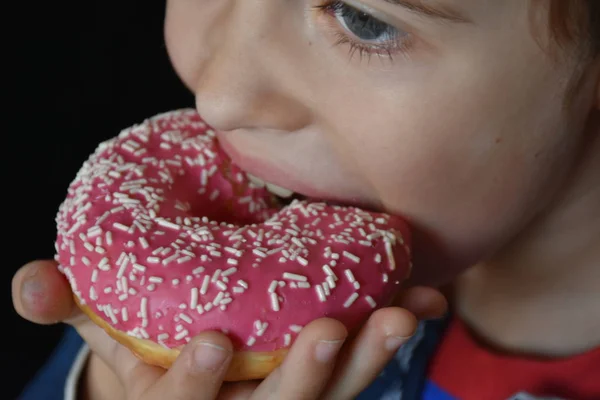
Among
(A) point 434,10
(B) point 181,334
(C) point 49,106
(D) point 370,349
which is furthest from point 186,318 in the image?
(C) point 49,106

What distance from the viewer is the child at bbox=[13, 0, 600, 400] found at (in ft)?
2.67

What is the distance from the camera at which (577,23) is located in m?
0.85

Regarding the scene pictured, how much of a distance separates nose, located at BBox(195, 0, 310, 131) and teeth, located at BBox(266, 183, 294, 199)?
18 cm

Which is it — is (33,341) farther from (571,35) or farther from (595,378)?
(571,35)

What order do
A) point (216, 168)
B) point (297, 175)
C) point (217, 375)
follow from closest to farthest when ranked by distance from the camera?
point (217, 375)
point (297, 175)
point (216, 168)

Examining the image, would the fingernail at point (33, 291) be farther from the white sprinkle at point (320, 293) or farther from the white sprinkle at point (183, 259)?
the white sprinkle at point (320, 293)

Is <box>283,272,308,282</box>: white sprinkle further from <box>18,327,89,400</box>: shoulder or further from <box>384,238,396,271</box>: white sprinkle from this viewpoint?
<box>18,327,89,400</box>: shoulder

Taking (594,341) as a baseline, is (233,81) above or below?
above

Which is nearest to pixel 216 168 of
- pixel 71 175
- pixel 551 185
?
pixel 551 185

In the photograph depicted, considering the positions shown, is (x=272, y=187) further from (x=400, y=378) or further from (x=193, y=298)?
(x=400, y=378)

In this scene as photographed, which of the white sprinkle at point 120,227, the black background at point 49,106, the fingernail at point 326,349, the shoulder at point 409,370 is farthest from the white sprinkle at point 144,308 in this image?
the black background at point 49,106

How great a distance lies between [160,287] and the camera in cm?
83

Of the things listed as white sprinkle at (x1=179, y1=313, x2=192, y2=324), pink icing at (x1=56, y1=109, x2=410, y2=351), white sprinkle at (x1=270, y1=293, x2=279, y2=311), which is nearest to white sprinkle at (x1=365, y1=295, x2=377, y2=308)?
pink icing at (x1=56, y1=109, x2=410, y2=351)

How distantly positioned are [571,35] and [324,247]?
0.40 meters
